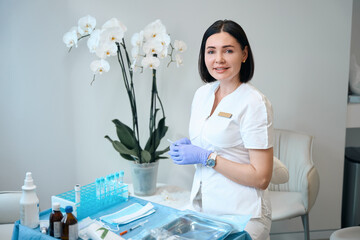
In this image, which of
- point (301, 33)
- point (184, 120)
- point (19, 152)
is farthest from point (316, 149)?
point (19, 152)

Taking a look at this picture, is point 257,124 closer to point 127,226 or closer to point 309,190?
point 127,226

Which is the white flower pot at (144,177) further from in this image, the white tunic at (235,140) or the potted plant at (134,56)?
the white tunic at (235,140)

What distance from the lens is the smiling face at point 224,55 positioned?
1.59m

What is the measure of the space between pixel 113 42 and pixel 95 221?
100 cm

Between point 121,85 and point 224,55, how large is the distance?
1098 millimetres

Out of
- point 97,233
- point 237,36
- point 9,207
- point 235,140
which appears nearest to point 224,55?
point 237,36

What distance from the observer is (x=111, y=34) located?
6.41ft

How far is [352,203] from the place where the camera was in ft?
9.50

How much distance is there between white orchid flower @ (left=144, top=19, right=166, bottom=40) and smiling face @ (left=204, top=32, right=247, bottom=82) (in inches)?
19.0

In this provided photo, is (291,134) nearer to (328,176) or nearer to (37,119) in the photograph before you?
(328,176)

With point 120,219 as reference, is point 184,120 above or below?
above

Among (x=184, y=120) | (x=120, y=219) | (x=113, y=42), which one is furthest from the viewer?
(x=184, y=120)

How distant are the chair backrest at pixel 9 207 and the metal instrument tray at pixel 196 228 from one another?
1064 millimetres

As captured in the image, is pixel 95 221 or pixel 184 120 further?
pixel 184 120
